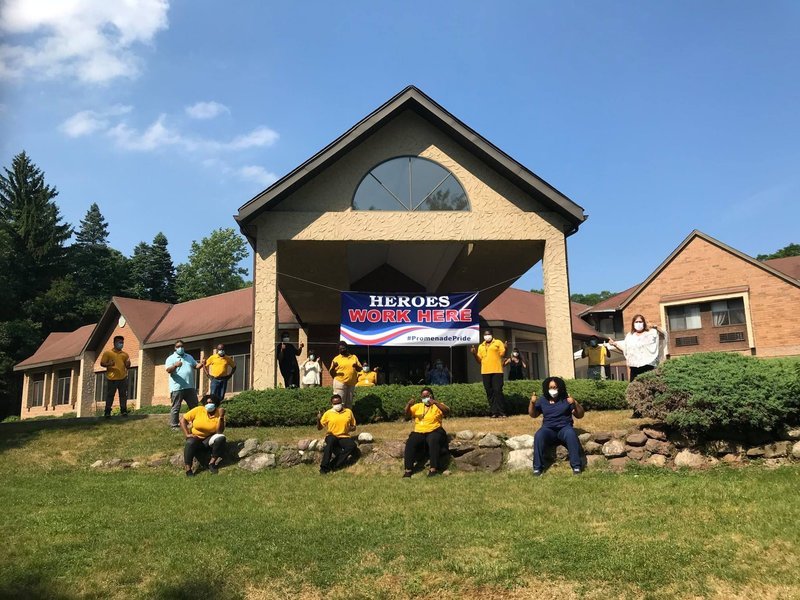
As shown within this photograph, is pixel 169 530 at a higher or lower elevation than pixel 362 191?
lower

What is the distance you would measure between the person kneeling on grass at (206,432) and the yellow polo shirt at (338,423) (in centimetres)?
165

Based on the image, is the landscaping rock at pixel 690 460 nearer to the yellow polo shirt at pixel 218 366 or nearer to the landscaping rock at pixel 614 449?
the landscaping rock at pixel 614 449

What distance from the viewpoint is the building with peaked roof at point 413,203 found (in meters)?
14.2

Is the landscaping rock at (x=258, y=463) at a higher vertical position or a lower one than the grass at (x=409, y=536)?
higher

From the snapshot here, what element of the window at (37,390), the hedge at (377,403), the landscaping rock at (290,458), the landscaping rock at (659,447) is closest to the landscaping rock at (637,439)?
the landscaping rock at (659,447)

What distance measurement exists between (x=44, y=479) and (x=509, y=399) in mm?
8038

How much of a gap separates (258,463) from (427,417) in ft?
9.13

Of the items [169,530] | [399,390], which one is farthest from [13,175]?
[169,530]

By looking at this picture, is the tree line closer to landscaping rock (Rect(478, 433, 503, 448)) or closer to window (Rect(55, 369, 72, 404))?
window (Rect(55, 369, 72, 404))

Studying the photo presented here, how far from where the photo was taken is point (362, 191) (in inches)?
583

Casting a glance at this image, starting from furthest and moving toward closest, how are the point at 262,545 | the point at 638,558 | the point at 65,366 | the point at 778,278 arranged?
the point at 65,366, the point at 778,278, the point at 262,545, the point at 638,558

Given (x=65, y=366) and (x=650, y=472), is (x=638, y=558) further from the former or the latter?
(x=65, y=366)

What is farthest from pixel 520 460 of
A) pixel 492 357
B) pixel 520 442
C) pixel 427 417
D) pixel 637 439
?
pixel 492 357

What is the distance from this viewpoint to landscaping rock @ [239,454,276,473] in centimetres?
955
